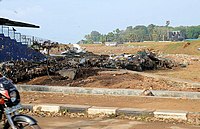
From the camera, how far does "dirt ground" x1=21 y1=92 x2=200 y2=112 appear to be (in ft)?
30.1

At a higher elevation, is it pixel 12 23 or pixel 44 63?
pixel 12 23

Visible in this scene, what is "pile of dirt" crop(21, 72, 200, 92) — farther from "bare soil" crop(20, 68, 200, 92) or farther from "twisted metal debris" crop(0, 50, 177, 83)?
"twisted metal debris" crop(0, 50, 177, 83)

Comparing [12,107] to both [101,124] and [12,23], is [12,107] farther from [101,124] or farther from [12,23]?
[12,23]

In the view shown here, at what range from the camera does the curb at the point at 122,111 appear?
788 cm

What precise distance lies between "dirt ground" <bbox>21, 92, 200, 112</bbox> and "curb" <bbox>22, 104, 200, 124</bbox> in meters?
0.66

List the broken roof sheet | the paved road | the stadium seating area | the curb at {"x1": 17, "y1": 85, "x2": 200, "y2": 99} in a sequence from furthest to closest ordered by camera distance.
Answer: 1. the stadium seating area
2. the broken roof sheet
3. the curb at {"x1": 17, "y1": 85, "x2": 200, "y2": 99}
4. the paved road

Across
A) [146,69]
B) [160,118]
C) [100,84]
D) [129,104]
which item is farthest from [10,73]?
[146,69]

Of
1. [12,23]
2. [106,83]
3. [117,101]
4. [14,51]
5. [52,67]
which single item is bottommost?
[106,83]

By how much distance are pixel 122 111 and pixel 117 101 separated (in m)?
1.60

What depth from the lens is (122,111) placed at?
27.8 ft

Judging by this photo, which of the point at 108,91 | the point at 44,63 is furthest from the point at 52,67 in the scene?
the point at 108,91

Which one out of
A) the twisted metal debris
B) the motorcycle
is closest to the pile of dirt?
the twisted metal debris

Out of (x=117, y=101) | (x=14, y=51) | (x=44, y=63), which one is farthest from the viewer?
(x=14, y=51)

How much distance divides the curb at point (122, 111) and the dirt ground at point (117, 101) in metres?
0.66
